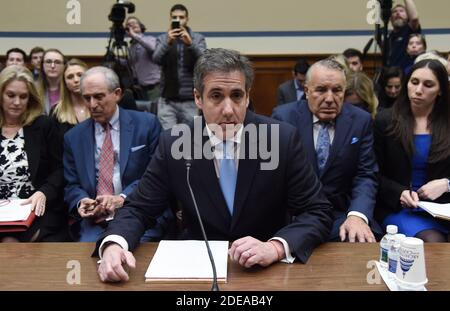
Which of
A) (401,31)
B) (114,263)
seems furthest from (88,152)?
(401,31)

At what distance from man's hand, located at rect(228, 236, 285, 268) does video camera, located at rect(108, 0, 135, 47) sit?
3.36 metres

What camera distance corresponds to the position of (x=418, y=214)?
2.09 m

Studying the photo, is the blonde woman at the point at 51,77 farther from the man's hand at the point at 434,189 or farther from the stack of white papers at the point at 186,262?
the man's hand at the point at 434,189

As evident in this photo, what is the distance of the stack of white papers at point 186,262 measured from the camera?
3.88 ft

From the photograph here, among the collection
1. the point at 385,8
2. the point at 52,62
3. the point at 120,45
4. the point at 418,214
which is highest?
the point at 385,8

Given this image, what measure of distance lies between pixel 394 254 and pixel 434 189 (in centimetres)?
101

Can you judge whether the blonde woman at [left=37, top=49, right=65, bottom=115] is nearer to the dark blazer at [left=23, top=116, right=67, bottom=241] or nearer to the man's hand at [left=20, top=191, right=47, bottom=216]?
the dark blazer at [left=23, top=116, right=67, bottom=241]

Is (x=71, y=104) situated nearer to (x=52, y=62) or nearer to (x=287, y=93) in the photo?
(x=52, y=62)

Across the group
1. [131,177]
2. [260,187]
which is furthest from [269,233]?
[131,177]

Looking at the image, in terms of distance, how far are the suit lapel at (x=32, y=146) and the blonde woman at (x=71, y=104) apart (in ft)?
0.94

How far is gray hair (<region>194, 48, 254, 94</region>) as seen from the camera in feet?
4.82

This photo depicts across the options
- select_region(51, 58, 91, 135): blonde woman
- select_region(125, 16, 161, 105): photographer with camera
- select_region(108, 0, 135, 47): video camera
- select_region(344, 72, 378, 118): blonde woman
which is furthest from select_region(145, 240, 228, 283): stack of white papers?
select_region(125, 16, 161, 105): photographer with camera

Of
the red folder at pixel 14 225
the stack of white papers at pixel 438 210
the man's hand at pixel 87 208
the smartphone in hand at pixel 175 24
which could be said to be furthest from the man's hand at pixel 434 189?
the smartphone in hand at pixel 175 24

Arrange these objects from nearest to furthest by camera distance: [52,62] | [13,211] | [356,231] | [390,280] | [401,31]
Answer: [390,280] → [356,231] → [13,211] → [52,62] → [401,31]
